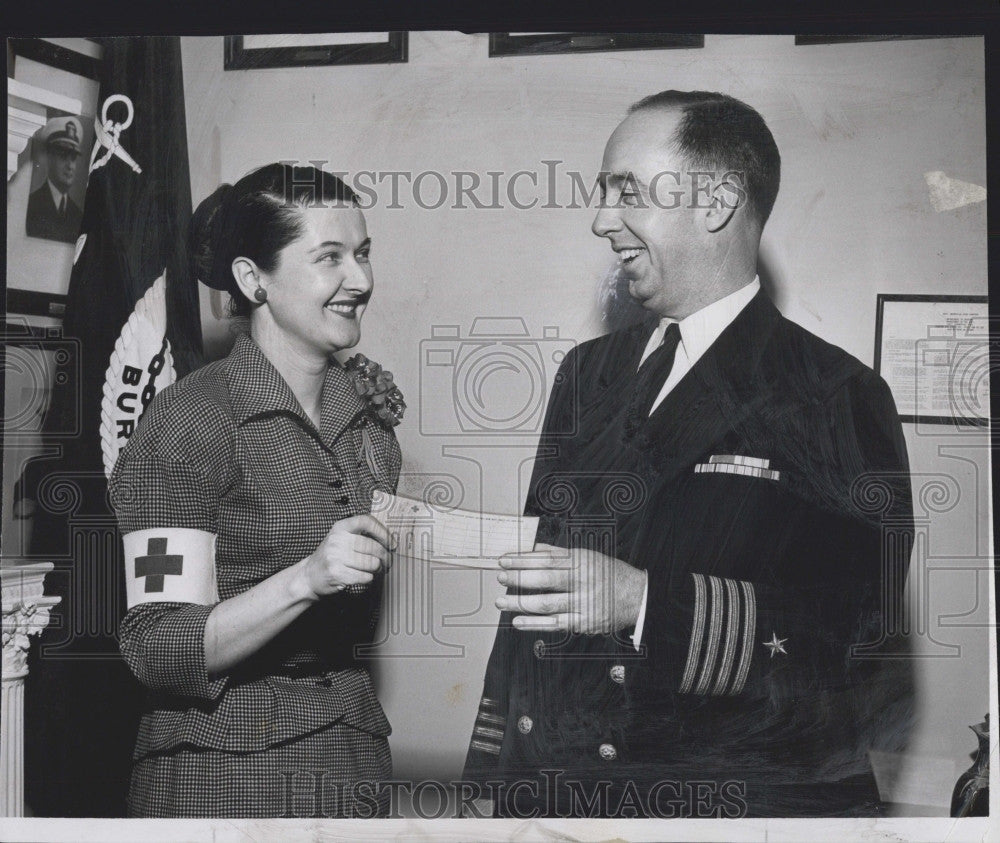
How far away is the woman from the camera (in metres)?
3.30

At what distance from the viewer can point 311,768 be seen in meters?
3.36

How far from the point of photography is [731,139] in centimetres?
342

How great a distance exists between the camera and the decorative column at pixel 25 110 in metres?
3.48

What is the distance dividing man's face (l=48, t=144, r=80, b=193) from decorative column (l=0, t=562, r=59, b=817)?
1188 millimetres

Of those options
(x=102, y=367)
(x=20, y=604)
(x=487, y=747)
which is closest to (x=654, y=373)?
(x=487, y=747)

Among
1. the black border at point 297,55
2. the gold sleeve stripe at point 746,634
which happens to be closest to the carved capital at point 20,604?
the black border at point 297,55

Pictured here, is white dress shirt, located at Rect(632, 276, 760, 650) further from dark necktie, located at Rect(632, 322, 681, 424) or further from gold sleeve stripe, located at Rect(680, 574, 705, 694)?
gold sleeve stripe, located at Rect(680, 574, 705, 694)

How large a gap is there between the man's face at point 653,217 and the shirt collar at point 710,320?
0.04 metres

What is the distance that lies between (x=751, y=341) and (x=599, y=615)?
37.3 inches

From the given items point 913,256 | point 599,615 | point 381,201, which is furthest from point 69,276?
point 913,256

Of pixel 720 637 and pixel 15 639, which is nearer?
pixel 720 637

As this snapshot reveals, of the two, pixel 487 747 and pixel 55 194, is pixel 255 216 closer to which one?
pixel 55 194

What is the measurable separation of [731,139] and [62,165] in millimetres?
2079

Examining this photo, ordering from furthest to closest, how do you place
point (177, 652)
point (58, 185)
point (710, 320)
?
point (58, 185), point (710, 320), point (177, 652)
